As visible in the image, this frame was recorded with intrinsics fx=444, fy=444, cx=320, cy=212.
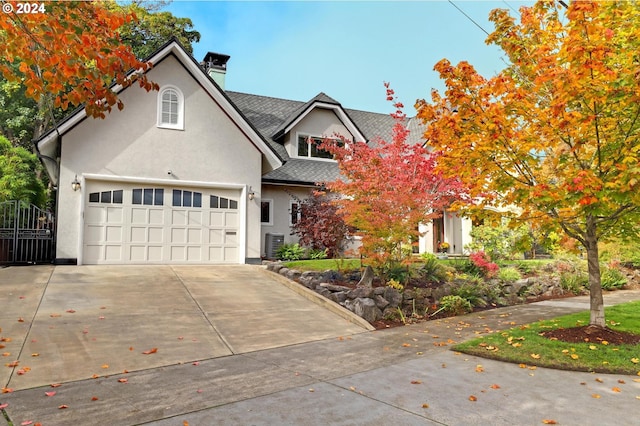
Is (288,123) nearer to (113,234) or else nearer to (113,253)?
(113,234)

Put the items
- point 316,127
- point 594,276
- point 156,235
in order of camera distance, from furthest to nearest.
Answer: point 316,127 < point 156,235 < point 594,276

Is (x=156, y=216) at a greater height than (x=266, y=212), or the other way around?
(x=266, y=212)

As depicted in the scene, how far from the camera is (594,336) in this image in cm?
668

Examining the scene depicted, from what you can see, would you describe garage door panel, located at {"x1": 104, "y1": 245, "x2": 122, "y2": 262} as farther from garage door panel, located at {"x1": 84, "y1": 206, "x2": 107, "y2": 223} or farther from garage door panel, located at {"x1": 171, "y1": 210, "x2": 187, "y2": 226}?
garage door panel, located at {"x1": 171, "y1": 210, "x2": 187, "y2": 226}

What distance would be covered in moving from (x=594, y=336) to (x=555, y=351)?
1028 mm

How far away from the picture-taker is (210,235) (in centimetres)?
1400

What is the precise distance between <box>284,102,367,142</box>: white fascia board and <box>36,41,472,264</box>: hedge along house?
333 cm

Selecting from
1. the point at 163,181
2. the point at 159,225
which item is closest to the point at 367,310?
the point at 159,225

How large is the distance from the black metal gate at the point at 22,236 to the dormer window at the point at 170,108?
4395 millimetres

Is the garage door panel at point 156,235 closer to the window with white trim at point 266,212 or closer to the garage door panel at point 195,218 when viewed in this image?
the garage door panel at point 195,218

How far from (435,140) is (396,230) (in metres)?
2.94

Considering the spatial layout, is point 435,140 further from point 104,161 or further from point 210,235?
point 104,161

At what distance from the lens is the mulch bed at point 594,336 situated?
653cm

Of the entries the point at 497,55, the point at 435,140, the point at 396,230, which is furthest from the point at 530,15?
the point at 396,230
